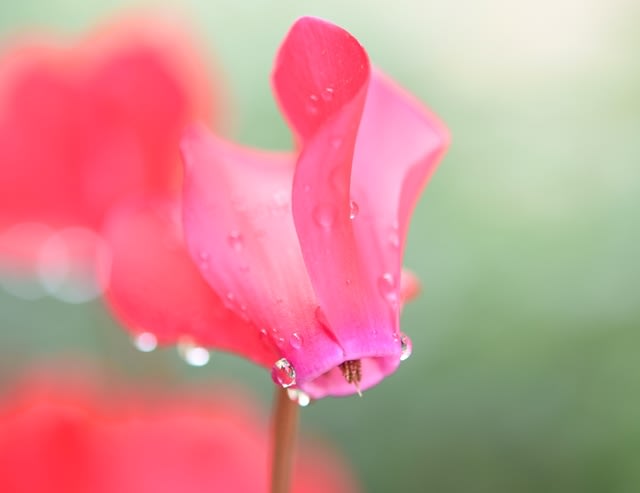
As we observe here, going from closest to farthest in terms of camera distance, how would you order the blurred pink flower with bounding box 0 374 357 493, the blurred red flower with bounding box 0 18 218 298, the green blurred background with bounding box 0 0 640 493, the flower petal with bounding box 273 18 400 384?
1. the flower petal with bounding box 273 18 400 384
2. the blurred pink flower with bounding box 0 374 357 493
3. the blurred red flower with bounding box 0 18 218 298
4. the green blurred background with bounding box 0 0 640 493

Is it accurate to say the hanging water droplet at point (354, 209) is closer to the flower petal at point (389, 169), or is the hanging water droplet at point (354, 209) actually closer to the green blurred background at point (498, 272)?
the flower petal at point (389, 169)

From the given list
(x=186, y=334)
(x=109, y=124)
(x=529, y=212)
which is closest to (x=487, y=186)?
(x=529, y=212)

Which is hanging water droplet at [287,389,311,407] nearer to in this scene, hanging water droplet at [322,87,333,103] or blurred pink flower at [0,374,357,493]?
hanging water droplet at [322,87,333,103]

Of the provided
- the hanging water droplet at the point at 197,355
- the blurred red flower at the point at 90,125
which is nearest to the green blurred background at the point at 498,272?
the blurred red flower at the point at 90,125

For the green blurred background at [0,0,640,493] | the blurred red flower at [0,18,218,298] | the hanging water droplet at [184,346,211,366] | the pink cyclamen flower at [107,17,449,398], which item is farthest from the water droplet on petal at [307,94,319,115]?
the green blurred background at [0,0,640,493]

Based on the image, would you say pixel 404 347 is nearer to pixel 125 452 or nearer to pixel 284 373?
pixel 284 373

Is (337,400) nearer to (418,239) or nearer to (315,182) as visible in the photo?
(418,239)
